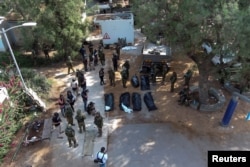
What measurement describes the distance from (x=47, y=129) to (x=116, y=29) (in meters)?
9.82

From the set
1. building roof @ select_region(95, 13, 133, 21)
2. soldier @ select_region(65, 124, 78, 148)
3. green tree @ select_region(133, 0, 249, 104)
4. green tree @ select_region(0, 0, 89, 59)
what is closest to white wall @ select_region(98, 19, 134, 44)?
building roof @ select_region(95, 13, 133, 21)

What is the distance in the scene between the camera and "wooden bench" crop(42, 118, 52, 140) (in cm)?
1423

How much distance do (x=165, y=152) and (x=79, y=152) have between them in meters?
3.75

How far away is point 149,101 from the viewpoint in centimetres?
1605

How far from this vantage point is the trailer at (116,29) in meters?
21.4

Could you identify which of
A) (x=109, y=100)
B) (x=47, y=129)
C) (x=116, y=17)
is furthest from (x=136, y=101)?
(x=116, y=17)

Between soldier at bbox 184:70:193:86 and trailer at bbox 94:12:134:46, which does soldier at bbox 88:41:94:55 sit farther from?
soldier at bbox 184:70:193:86

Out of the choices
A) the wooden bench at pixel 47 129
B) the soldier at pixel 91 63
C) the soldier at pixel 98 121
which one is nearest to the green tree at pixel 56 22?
the soldier at pixel 91 63

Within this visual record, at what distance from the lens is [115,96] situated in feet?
55.3

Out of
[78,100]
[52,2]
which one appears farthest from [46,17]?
[78,100]

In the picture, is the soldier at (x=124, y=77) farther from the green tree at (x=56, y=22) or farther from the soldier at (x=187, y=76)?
the green tree at (x=56, y=22)

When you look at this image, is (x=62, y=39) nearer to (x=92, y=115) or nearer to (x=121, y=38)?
(x=121, y=38)

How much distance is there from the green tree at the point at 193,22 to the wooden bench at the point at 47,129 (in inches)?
251

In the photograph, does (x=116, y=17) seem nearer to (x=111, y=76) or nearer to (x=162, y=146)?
(x=111, y=76)
